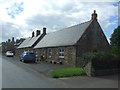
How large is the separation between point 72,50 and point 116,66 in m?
8.47

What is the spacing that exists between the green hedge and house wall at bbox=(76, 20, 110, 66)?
7149 mm

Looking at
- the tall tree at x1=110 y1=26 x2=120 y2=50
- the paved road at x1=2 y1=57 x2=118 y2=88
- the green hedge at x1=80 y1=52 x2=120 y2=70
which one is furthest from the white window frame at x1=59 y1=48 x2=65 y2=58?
the tall tree at x1=110 y1=26 x2=120 y2=50

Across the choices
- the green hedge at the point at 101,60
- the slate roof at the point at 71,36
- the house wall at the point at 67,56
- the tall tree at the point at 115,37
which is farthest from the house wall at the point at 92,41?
the tall tree at the point at 115,37

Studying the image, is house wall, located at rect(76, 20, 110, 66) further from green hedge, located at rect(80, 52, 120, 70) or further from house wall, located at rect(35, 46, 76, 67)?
green hedge, located at rect(80, 52, 120, 70)

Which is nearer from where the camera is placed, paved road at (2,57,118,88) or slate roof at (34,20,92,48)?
paved road at (2,57,118,88)

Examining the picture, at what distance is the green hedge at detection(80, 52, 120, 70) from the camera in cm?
1545

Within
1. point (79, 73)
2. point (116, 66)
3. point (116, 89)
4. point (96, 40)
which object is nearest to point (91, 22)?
point (96, 40)

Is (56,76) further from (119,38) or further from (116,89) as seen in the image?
(119,38)

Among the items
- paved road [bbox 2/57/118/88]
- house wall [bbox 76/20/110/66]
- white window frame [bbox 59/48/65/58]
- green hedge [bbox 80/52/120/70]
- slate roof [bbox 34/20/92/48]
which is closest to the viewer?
paved road [bbox 2/57/118/88]

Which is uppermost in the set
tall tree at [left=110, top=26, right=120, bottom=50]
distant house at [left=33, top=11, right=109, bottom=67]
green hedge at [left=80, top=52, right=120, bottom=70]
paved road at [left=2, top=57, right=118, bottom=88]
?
tall tree at [left=110, top=26, right=120, bottom=50]

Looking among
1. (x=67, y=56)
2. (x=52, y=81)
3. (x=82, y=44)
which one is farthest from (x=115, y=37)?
(x=52, y=81)

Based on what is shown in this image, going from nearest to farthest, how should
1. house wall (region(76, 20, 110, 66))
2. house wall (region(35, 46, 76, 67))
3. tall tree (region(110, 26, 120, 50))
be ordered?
1. house wall (region(35, 46, 76, 67))
2. house wall (region(76, 20, 110, 66))
3. tall tree (region(110, 26, 120, 50))

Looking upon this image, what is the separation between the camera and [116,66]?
17.0 m

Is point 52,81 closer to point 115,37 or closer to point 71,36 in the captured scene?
point 71,36
